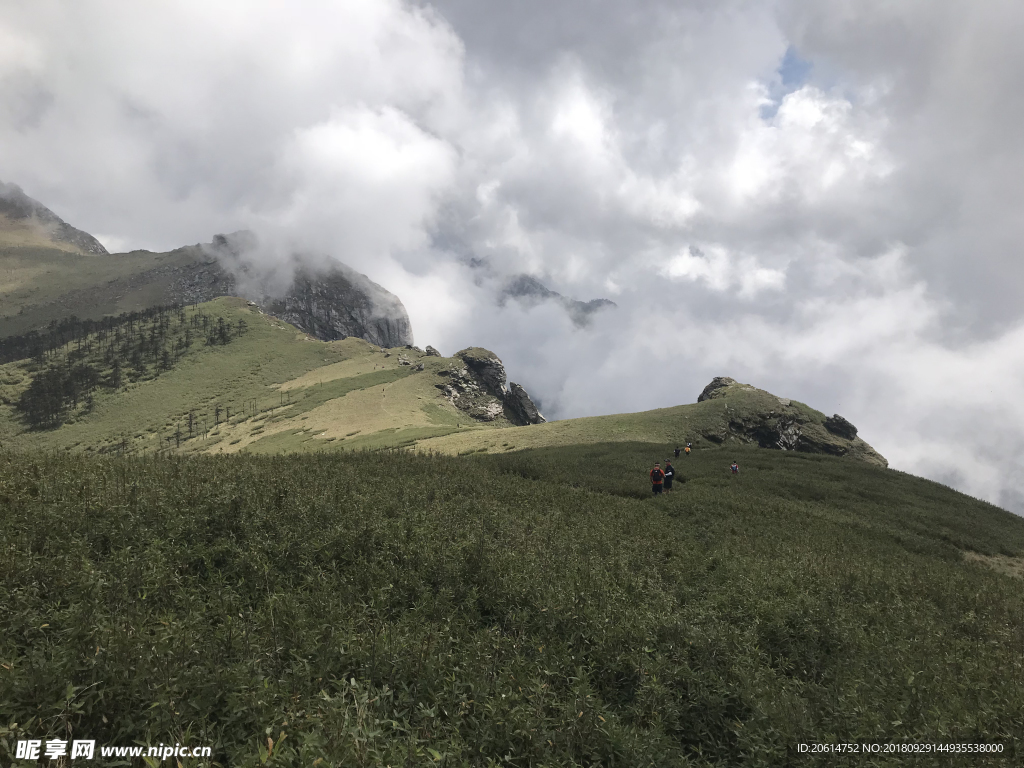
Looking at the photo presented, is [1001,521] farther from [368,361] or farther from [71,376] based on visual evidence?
[71,376]

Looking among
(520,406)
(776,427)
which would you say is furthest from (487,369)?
(776,427)

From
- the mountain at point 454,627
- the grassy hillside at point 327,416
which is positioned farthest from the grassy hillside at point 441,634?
the grassy hillside at point 327,416

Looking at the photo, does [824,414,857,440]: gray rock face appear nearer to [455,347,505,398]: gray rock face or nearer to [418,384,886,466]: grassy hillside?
[418,384,886,466]: grassy hillside

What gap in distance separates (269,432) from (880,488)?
123491 millimetres

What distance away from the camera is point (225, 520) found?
33.7ft

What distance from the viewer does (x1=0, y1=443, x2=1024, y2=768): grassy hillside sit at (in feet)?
16.9

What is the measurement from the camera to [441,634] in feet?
24.4

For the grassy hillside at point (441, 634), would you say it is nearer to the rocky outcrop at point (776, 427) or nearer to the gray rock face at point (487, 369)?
the rocky outcrop at point (776, 427)

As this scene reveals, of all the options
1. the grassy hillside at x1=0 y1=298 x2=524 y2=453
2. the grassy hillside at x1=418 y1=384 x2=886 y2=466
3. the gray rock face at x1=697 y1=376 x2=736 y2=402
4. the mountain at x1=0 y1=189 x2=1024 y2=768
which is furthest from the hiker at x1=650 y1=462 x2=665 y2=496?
the gray rock face at x1=697 y1=376 x2=736 y2=402

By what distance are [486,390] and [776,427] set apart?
10815 centimetres

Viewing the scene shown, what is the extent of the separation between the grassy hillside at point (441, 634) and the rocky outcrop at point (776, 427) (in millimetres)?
59180

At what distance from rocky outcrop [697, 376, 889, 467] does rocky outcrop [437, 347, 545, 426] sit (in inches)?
3334

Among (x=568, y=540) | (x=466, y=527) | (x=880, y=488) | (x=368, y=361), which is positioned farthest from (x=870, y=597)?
(x=368, y=361)

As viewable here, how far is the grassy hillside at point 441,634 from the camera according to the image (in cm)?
516
